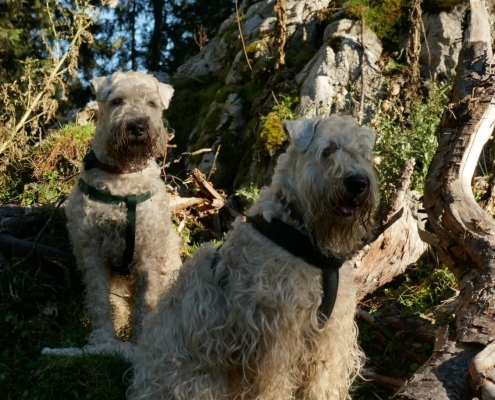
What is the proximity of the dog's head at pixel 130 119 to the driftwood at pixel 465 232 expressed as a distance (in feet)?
8.03

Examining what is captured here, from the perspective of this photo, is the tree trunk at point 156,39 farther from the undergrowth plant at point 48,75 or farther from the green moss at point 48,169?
the green moss at point 48,169

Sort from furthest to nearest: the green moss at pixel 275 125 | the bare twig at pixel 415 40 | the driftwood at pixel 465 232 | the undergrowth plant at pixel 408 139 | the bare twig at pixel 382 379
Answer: the green moss at pixel 275 125
the bare twig at pixel 415 40
the undergrowth plant at pixel 408 139
the bare twig at pixel 382 379
the driftwood at pixel 465 232

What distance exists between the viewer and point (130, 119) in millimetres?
4785

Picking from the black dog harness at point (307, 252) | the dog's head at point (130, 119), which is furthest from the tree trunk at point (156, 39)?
the black dog harness at point (307, 252)

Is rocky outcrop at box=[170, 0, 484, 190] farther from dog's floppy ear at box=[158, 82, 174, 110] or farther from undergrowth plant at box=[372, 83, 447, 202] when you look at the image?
dog's floppy ear at box=[158, 82, 174, 110]

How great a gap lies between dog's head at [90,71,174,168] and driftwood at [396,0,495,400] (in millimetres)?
2447

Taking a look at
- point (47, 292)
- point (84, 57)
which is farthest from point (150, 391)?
point (84, 57)

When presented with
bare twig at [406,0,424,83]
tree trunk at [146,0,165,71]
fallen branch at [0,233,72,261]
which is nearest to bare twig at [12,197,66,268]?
fallen branch at [0,233,72,261]

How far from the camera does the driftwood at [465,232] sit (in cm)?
345

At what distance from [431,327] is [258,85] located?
18.4ft

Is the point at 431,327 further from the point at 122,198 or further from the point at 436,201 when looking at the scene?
the point at 122,198

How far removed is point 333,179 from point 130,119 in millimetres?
2210

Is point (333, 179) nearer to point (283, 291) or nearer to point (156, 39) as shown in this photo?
point (283, 291)

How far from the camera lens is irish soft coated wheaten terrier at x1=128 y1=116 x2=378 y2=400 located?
10.9 feet
